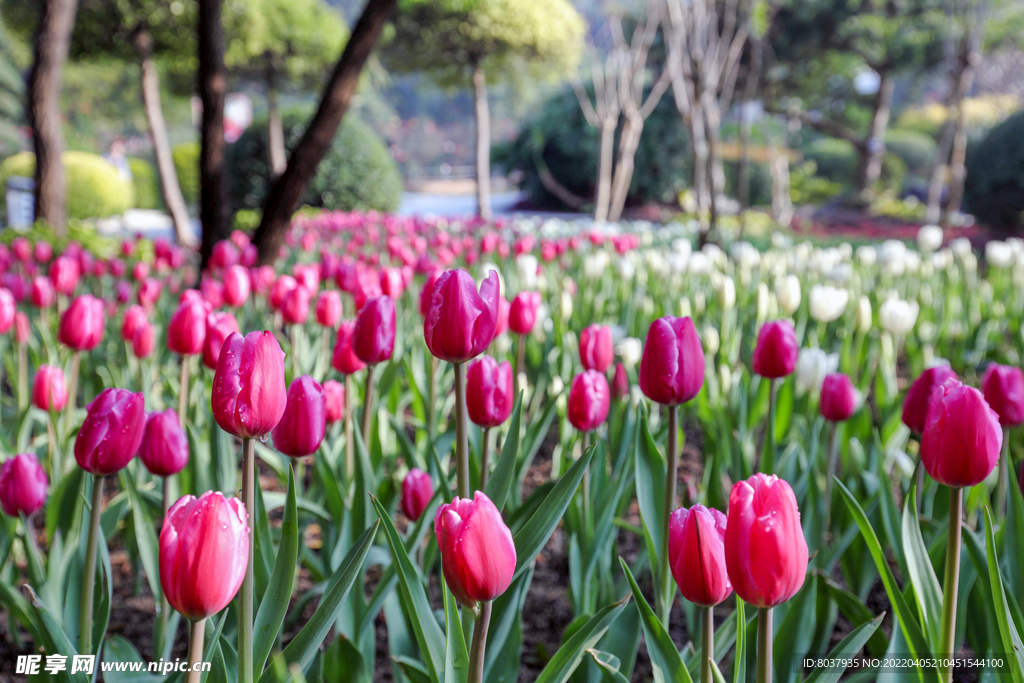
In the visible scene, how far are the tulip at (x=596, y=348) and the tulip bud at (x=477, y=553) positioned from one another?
3.17ft

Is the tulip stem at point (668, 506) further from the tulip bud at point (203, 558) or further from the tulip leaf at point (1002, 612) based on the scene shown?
the tulip bud at point (203, 558)

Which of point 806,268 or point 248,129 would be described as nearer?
point 806,268

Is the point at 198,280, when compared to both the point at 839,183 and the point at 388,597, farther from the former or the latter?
the point at 839,183

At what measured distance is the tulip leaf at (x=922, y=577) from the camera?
98 cm

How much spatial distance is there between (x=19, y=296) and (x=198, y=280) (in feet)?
3.86

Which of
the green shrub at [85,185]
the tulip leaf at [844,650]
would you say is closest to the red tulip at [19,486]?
the tulip leaf at [844,650]

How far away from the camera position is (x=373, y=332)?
1210 mm

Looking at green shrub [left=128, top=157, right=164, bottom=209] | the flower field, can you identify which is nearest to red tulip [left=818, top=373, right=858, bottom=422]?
the flower field

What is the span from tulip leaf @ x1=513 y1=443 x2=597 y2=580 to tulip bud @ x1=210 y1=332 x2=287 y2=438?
0.31 meters

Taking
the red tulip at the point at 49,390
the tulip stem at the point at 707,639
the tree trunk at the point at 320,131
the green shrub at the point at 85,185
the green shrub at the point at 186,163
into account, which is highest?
the green shrub at the point at 186,163

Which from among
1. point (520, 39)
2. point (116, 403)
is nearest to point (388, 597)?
point (116, 403)

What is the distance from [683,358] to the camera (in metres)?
1.01

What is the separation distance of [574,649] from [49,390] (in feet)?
4.48

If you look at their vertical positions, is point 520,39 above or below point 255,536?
above
